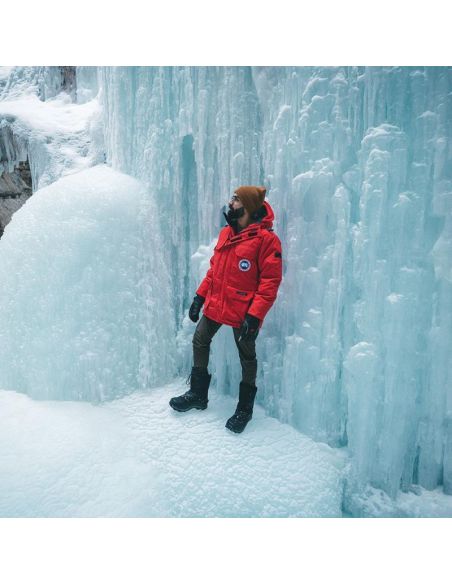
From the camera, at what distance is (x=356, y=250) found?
6.45 feet

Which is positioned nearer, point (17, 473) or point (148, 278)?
point (17, 473)

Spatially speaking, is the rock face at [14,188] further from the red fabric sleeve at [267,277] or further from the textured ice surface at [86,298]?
the red fabric sleeve at [267,277]

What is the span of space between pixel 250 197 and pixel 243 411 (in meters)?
1.20

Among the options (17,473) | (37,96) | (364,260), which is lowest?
(17,473)

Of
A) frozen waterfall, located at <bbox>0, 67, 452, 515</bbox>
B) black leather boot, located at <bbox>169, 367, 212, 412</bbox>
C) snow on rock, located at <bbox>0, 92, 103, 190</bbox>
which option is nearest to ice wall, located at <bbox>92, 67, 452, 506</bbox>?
frozen waterfall, located at <bbox>0, 67, 452, 515</bbox>

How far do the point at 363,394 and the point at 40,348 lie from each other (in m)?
1.97

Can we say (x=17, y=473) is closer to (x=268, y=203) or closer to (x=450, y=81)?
(x=268, y=203)

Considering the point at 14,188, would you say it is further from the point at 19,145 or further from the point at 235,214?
the point at 235,214

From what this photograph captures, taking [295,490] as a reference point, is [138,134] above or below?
above

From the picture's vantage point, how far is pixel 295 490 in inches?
74.8

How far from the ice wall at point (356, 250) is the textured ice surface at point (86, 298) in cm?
56

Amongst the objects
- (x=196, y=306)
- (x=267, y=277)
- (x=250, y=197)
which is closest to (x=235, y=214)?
(x=250, y=197)

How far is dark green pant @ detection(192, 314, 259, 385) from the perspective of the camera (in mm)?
2059

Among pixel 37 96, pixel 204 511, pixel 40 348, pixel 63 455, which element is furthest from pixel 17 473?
pixel 37 96
